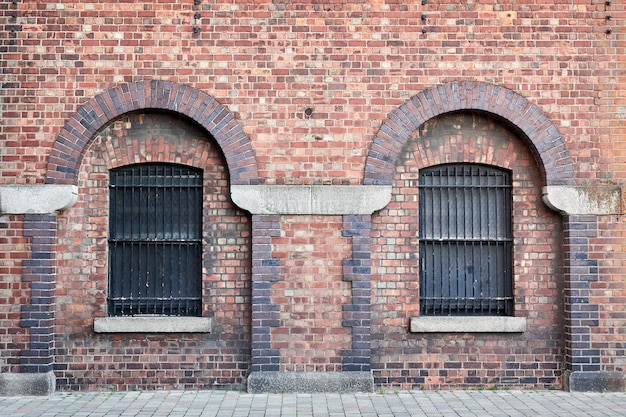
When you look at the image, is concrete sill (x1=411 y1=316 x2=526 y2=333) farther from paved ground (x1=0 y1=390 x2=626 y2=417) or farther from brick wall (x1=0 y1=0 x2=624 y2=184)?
brick wall (x1=0 y1=0 x2=624 y2=184)

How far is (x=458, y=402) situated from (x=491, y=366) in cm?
98

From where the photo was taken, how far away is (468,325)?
9.27 metres

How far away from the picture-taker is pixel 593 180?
30.8 feet

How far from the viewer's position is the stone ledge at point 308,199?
361 inches

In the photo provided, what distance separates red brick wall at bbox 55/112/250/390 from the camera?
30.3ft

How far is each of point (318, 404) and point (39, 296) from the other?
372 centimetres

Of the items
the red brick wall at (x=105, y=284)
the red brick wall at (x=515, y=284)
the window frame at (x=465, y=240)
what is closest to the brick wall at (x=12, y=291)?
the red brick wall at (x=105, y=284)

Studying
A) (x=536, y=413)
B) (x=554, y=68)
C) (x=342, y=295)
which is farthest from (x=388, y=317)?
(x=554, y=68)

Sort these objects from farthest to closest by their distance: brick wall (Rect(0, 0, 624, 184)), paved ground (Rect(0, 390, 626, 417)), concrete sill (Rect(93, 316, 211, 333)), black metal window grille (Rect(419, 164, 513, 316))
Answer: black metal window grille (Rect(419, 164, 513, 316)), brick wall (Rect(0, 0, 624, 184)), concrete sill (Rect(93, 316, 211, 333)), paved ground (Rect(0, 390, 626, 417))

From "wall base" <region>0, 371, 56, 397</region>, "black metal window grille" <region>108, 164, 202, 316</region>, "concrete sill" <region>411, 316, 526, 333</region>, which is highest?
"black metal window grille" <region>108, 164, 202, 316</region>

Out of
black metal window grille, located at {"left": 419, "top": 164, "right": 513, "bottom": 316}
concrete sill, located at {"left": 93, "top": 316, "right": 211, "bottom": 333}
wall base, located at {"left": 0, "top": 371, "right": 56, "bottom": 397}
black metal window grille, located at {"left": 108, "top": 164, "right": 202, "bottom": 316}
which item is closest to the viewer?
wall base, located at {"left": 0, "top": 371, "right": 56, "bottom": 397}

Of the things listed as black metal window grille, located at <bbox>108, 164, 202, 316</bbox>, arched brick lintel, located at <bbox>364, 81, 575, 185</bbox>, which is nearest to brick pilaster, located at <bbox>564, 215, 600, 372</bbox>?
arched brick lintel, located at <bbox>364, 81, 575, 185</bbox>

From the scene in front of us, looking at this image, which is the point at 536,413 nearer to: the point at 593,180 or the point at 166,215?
the point at 593,180

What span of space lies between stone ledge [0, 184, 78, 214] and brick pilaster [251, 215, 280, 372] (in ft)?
8.02
